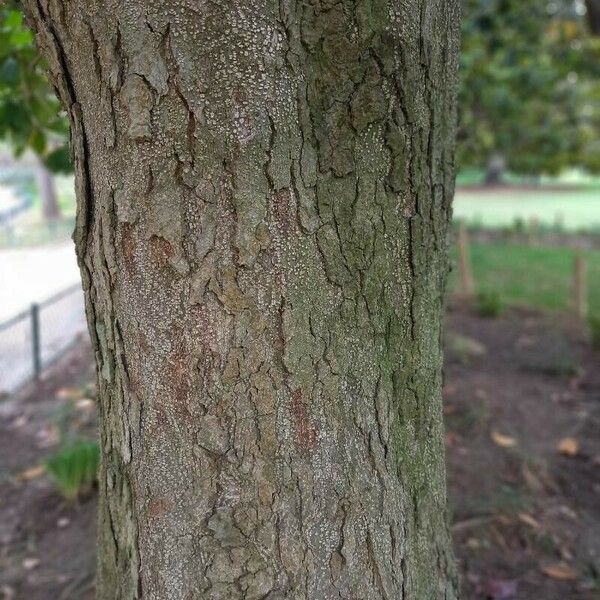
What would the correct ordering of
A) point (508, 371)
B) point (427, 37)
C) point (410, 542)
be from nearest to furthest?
point (427, 37)
point (410, 542)
point (508, 371)

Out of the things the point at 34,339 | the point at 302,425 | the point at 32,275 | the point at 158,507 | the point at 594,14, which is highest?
the point at 594,14

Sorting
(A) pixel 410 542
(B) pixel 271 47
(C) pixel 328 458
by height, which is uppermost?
(B) pixel 271 47

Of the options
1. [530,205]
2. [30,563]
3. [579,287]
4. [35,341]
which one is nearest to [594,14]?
[579,287]

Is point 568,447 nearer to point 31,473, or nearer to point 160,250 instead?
point 31,473

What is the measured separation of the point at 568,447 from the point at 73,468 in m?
A: 2.73

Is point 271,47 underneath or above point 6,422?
above

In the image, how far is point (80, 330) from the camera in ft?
24.7

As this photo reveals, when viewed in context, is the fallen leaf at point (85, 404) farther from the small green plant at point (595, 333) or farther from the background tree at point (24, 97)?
the small green plant at point (595, 333)

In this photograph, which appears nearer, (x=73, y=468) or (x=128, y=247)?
(x=128, y=247)

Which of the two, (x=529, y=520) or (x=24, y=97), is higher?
(x=24, y=97)

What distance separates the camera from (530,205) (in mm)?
29953

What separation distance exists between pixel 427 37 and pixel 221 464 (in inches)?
34.0

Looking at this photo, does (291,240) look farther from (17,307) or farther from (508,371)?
(17,307)

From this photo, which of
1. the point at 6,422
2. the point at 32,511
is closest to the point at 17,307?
the point at 6,422
